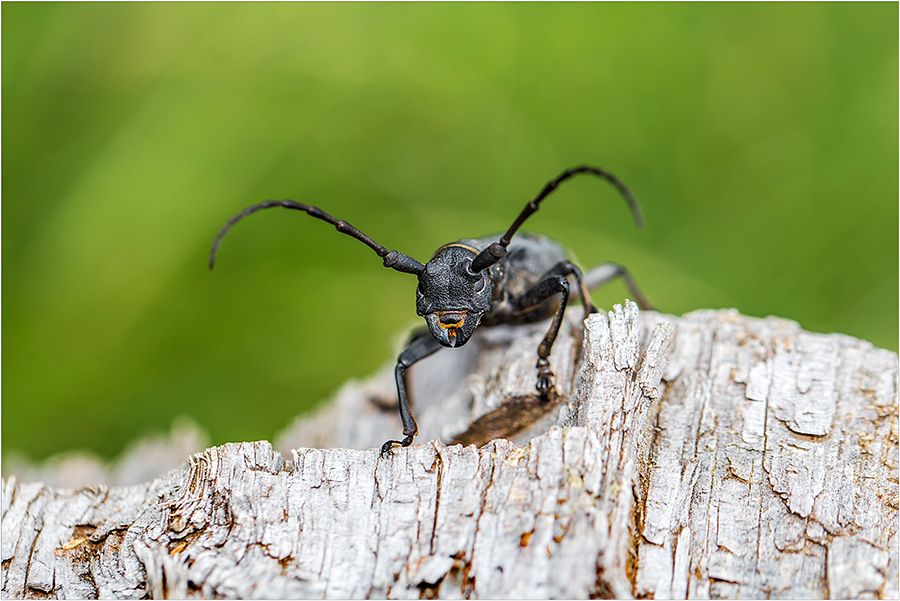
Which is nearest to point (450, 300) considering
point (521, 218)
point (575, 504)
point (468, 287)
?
point (468, 287)

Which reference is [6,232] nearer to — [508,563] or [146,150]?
[146,150]

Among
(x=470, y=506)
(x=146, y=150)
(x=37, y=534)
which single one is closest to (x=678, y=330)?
(x=470, y=506)

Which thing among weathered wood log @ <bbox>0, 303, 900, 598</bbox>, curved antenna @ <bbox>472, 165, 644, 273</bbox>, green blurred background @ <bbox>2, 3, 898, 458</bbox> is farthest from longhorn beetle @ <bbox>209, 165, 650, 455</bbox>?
green blurred background @ <bbox>2, 3, 898, 458</bbox>

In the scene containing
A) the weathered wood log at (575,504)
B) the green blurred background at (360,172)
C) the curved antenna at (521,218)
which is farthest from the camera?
the green blurred background at (360,172)

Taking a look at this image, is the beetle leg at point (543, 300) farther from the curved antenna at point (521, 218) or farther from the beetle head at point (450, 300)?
the curved antenna at point (521, 218)

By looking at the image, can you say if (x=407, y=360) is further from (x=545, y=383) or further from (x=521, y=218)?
(x=521, y=218)

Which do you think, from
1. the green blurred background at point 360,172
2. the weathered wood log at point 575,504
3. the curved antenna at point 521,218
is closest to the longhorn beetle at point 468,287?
the curved antenna at point 521,218
